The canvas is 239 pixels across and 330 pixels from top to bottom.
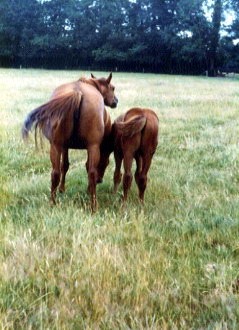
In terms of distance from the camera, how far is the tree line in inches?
1982

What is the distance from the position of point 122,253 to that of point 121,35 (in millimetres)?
52165

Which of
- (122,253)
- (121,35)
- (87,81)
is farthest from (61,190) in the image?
(121,35)

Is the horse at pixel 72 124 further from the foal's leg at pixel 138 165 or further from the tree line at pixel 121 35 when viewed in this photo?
the tree line at pixel 121 35

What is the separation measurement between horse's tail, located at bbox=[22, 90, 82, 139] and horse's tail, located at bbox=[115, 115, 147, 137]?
0.48 m

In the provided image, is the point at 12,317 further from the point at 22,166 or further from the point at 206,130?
the point at 206,130

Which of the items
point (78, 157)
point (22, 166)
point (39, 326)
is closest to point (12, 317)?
point (39, 326)

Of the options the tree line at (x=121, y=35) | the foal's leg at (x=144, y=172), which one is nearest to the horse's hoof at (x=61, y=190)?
the foal's leg at (x=144, y=172)

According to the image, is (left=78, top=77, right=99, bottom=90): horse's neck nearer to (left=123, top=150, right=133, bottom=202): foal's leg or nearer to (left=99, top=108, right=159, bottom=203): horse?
(left=99, top=108, right=159, bottom=203): horse

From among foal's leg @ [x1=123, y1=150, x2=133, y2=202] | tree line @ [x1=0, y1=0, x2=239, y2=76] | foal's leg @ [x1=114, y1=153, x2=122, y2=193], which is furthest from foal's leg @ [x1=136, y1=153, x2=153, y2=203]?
tree line @ [x1=0, y1=0, x2=239, y2=76]

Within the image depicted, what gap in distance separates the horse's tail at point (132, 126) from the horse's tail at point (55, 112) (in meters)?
0.48

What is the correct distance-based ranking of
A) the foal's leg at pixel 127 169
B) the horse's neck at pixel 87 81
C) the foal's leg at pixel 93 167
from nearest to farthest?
the foal's leg at pixel 93 167 < the foal's leg at pixel 127 169 < the horse's neck at pixel 87 81

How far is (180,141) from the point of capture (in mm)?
9172

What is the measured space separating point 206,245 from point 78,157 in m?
4.43

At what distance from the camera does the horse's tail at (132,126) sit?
Answer: 4812 mm
